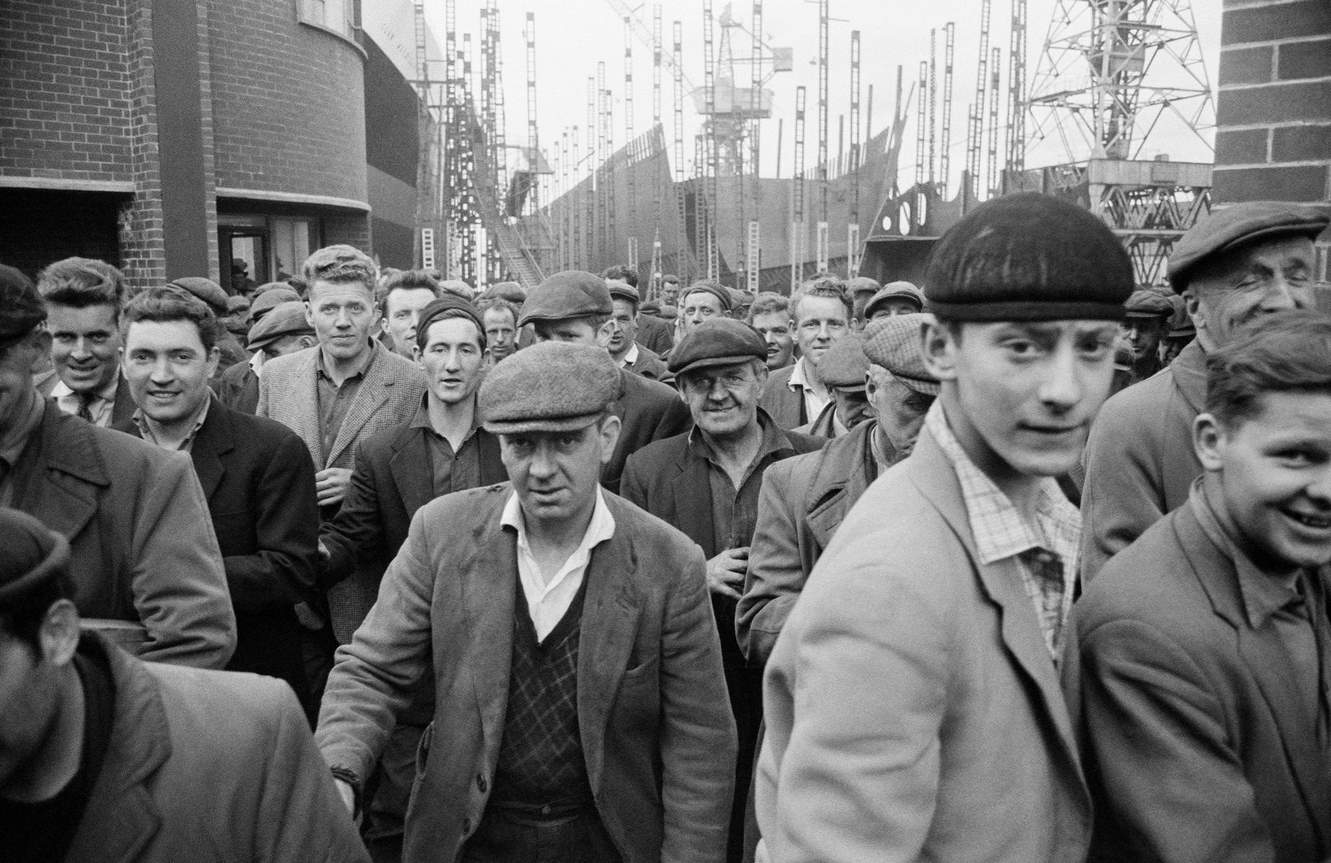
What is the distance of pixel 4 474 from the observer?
2.57 metres

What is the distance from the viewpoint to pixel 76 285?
13.5 feet

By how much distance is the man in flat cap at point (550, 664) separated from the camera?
2.59 meters

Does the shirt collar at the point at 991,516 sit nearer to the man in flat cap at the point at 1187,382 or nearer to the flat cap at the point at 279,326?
the man in flat cap at the point at 1187,382

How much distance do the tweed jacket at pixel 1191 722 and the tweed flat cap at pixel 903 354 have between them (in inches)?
47.7

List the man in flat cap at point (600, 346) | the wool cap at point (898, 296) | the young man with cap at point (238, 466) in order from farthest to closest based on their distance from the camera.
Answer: the wool cap at point (898, 296) < the man in flat cap at point (600, 346) < the young man with cap at point (238, 466)

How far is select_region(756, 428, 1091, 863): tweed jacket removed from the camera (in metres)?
1.32

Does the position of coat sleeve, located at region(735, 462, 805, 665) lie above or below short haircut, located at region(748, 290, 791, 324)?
below

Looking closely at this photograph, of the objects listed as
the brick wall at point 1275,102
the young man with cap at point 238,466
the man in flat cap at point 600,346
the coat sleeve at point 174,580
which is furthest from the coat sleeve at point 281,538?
the brick wall at point 1275,102

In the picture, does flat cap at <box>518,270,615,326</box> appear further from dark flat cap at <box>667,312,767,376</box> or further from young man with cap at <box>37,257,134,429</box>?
young man with cap at <box>37,257,134,429</box>

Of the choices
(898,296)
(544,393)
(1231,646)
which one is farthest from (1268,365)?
(898,296)

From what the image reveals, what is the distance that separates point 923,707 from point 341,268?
4575 millimetres

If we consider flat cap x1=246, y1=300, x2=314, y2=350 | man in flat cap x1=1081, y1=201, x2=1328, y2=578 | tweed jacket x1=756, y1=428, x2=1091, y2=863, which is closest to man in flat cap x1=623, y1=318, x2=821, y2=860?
man in flat cap x1=1081, y1=201, x2=1328, y2=578

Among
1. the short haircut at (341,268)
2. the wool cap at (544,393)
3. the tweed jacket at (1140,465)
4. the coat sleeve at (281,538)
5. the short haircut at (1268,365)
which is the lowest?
the coat sleeve at (281,538)

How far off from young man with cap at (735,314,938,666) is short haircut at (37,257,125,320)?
2593mm
